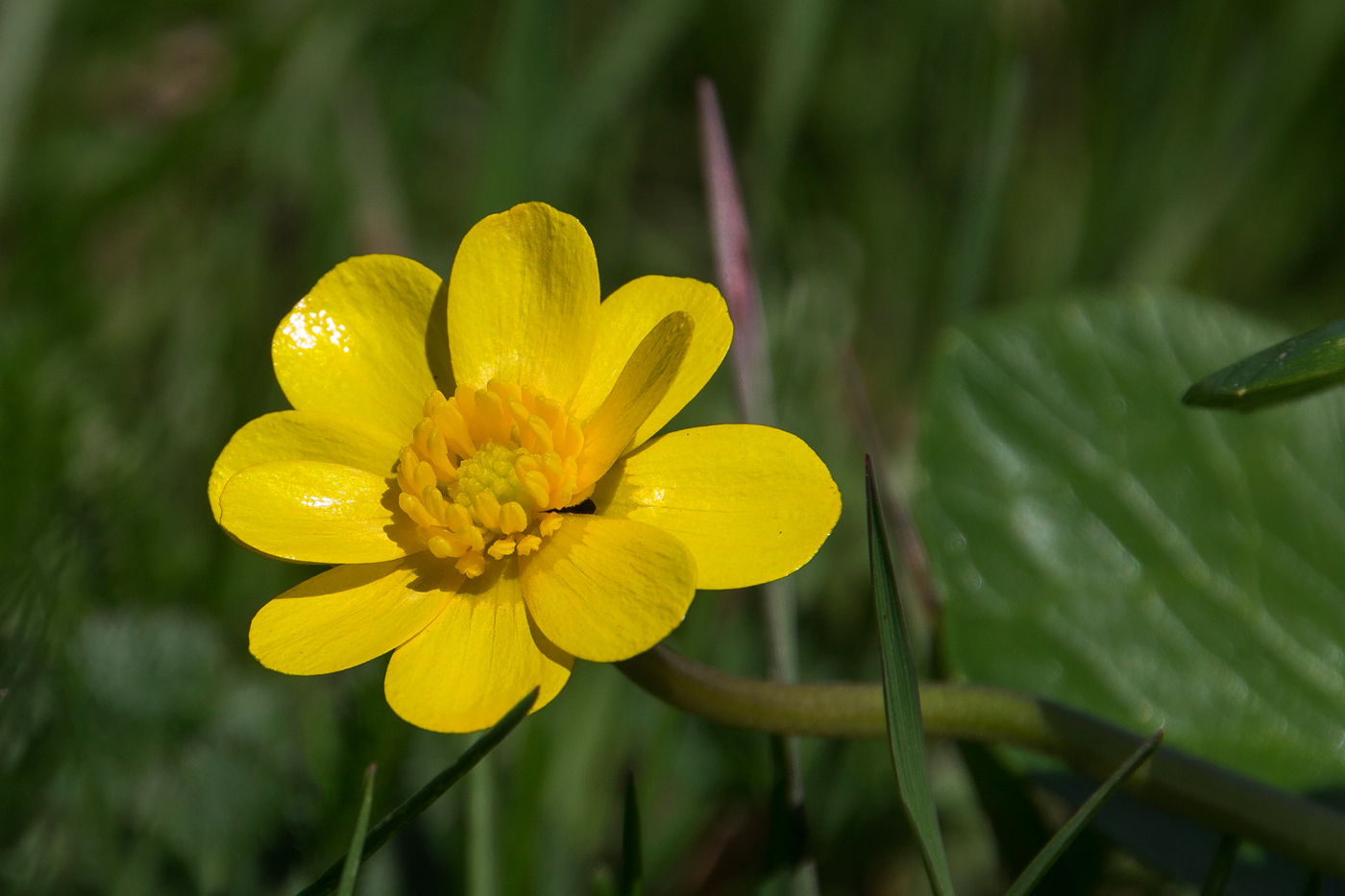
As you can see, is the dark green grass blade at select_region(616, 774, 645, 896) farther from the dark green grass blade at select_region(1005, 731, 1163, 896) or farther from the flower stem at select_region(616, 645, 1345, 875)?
the dark green grass blade at select_region(1005, 731, 1163, 896)

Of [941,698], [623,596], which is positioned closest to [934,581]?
[941,698]

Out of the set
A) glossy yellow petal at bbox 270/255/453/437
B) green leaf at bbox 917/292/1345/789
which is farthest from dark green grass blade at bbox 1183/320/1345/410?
glossy yellow petal at bbox 270/255/453/437

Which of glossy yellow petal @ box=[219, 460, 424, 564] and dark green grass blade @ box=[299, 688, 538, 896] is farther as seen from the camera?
glossy yellow petal @ box=[219, 460, 424, 564]

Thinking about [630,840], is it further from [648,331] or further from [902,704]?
[648,331]

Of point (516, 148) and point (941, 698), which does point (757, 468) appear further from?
point (516, 148)

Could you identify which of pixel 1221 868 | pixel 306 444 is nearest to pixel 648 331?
pixel 306 444
